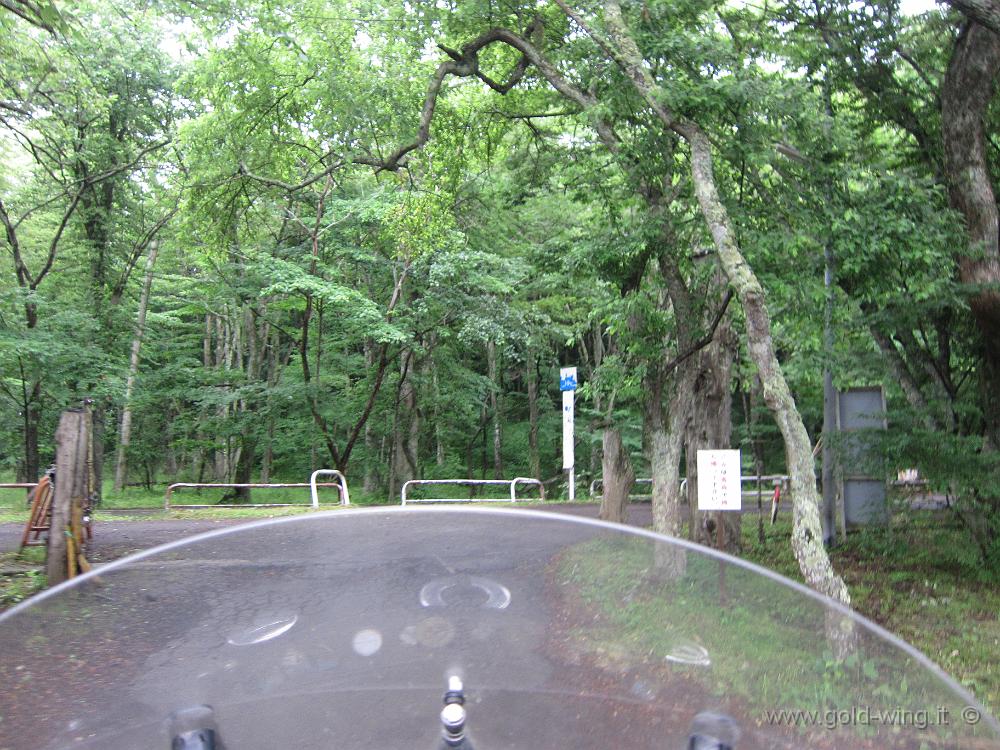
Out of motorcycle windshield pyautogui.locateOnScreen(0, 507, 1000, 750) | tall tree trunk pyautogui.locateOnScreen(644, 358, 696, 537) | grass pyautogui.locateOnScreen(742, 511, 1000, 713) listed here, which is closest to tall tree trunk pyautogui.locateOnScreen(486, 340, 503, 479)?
grass pyautogui.locateOnScreen(742, 511, 1000, 713)

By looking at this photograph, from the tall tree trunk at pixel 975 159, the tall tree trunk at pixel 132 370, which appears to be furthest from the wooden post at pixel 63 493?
the tall tree trunk at pixel 132 370

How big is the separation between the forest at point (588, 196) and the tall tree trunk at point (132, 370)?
307mm

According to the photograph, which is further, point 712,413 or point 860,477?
point 860,477

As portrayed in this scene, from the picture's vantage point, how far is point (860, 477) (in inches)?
518

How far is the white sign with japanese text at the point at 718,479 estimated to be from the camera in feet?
26.6

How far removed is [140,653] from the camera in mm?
1724

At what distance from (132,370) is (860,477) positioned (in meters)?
18.6

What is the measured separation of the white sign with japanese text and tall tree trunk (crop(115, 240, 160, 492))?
17957 millimetres

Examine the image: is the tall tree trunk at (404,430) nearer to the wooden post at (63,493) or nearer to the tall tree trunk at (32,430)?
the tall tree trunk at (32,430)

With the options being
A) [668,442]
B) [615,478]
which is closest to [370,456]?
[615,478]

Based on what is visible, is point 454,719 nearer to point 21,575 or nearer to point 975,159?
point 21,575

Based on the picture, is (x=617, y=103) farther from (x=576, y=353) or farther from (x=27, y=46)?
(x=576, y=353)

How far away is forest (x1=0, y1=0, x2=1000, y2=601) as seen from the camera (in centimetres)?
953

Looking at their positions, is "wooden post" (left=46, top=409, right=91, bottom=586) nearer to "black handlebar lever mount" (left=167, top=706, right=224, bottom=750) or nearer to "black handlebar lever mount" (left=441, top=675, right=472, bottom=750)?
"black handlebar lever mount" (left=167, top=706, right=224, bottom=750)
